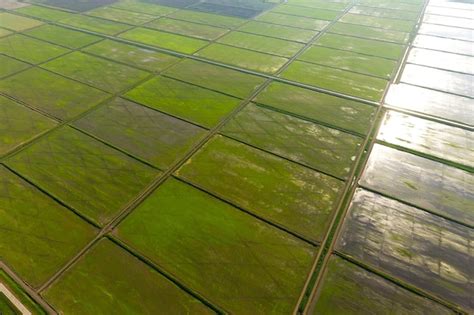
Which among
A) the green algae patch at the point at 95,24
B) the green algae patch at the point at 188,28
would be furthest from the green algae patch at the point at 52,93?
the green algae patch at the point at 188,28

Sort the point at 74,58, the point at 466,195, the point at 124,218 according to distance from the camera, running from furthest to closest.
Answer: the point at 74,58 → the point at 466,195 → the point at 124,218

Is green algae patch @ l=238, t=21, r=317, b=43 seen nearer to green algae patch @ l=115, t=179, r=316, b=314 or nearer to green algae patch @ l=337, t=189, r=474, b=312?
green algae patch @ l=337, t=189, r=474, b=312

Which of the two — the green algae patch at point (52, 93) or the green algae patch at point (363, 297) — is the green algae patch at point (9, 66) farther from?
the green algae patch at point (363, 297)

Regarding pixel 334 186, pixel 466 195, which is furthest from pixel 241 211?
pixel 466 195

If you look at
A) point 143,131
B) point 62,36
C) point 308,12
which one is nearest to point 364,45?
point 308,12

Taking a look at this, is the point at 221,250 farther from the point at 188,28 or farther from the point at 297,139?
the point at 188,28

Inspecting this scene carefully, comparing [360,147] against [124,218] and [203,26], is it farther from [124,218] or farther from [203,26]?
[203,26]

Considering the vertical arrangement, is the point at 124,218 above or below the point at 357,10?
below
